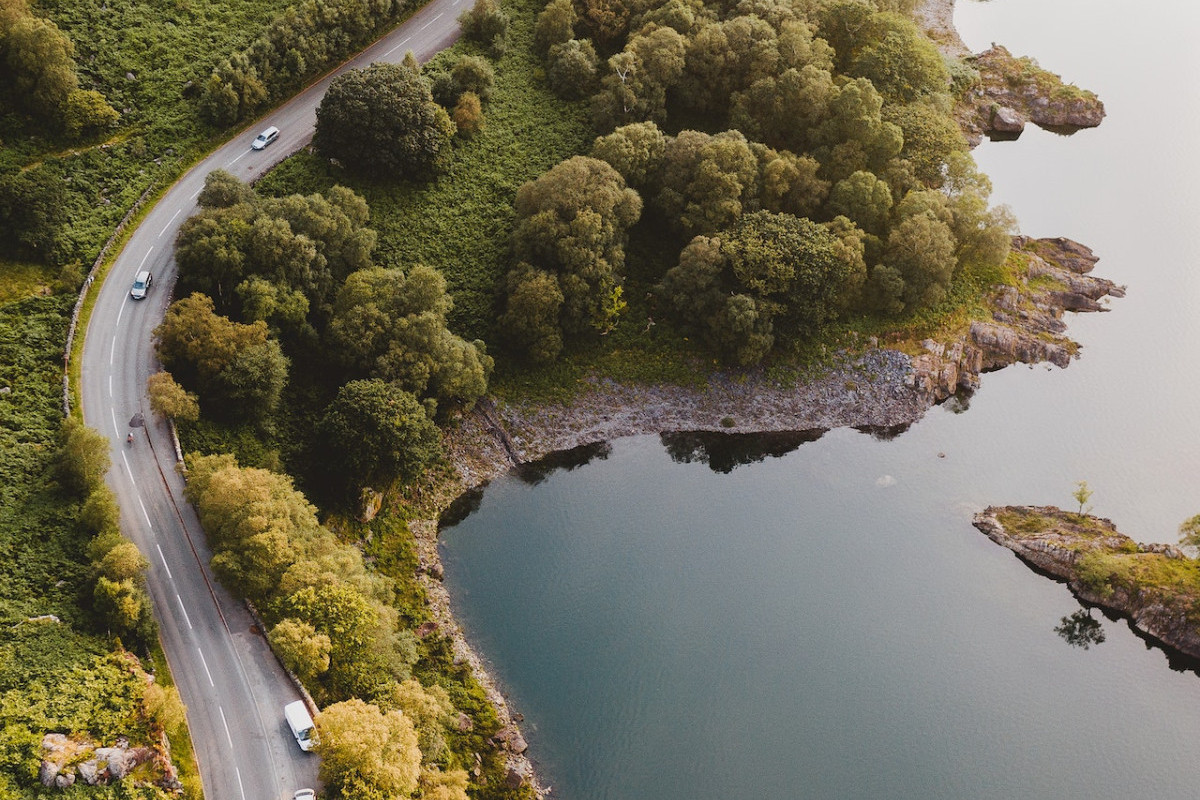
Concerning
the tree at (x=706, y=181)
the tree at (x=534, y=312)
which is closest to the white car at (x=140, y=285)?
the tree at (x=534, y=312)

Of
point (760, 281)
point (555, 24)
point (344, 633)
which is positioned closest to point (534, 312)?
point (760, 281)

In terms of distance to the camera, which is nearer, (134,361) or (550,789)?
(550,789)

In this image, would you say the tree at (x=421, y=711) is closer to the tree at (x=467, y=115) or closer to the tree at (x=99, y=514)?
the tree at (x=99, y=514)

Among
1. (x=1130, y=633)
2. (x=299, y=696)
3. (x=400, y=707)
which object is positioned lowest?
(x=1130, y=633)

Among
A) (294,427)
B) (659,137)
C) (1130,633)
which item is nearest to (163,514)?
(294,427)

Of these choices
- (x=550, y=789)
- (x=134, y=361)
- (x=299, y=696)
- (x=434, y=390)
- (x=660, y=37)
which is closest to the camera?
(x=299, y=696)

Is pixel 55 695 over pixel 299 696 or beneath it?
over

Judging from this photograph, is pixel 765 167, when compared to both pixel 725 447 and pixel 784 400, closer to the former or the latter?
pixel 784 400

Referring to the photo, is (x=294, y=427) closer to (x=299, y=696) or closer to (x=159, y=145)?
(x=299, y=696)
